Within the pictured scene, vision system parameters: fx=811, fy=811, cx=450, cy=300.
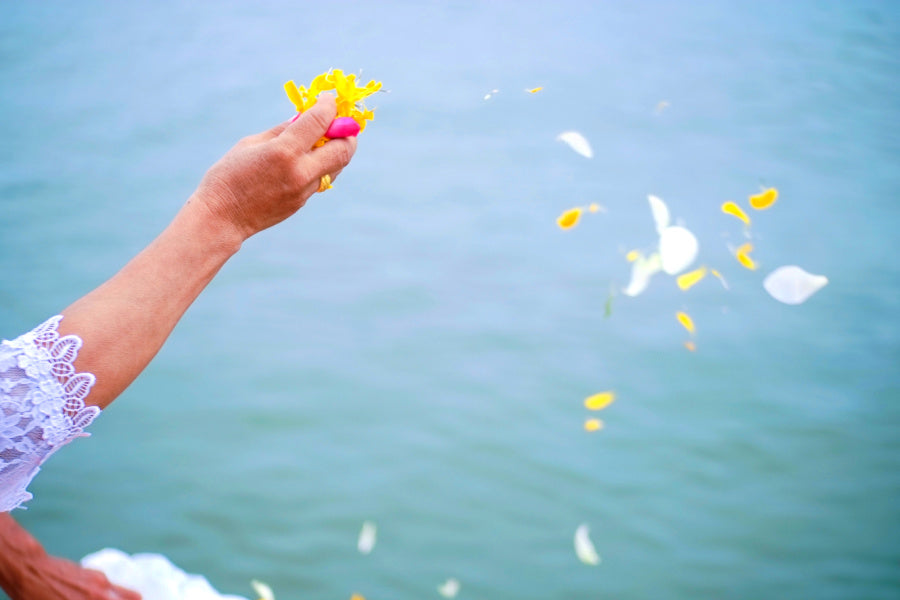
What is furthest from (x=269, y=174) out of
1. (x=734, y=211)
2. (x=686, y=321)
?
(x=734, y=211)

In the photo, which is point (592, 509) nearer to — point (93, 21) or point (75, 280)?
point (75, 280)

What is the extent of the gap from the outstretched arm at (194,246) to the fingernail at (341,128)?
0.02 m

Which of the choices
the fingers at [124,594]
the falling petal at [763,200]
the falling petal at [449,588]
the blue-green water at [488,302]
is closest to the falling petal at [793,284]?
the blue-green water at [488,302]

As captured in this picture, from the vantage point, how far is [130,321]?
79 centimetres

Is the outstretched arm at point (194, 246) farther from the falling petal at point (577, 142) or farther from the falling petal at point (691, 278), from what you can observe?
the falling petal at point (577, 142)

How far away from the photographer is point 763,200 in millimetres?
2879

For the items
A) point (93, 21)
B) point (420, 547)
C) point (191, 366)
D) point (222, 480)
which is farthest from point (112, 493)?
point (93, 21)

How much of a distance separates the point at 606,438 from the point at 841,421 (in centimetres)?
65

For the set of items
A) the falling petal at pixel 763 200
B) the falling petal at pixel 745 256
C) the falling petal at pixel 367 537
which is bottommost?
the falling petal at pixel 367 537

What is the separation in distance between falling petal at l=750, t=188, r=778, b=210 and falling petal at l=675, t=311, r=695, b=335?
0.62 metres

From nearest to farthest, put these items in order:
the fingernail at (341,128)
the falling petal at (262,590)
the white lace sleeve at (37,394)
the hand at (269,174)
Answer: the white lace sleeve at (37,394) < the hand at (269,174) < the fingernail at (341,128) < the falling petal at (262,590)

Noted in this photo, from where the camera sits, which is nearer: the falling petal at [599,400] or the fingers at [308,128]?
the fingers at [308,128]

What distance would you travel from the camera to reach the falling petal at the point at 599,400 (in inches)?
86.5

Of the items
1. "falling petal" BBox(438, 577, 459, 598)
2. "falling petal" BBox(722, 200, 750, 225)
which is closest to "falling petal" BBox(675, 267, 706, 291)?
"falling petal" BBox(722, 200, 750, 225)
